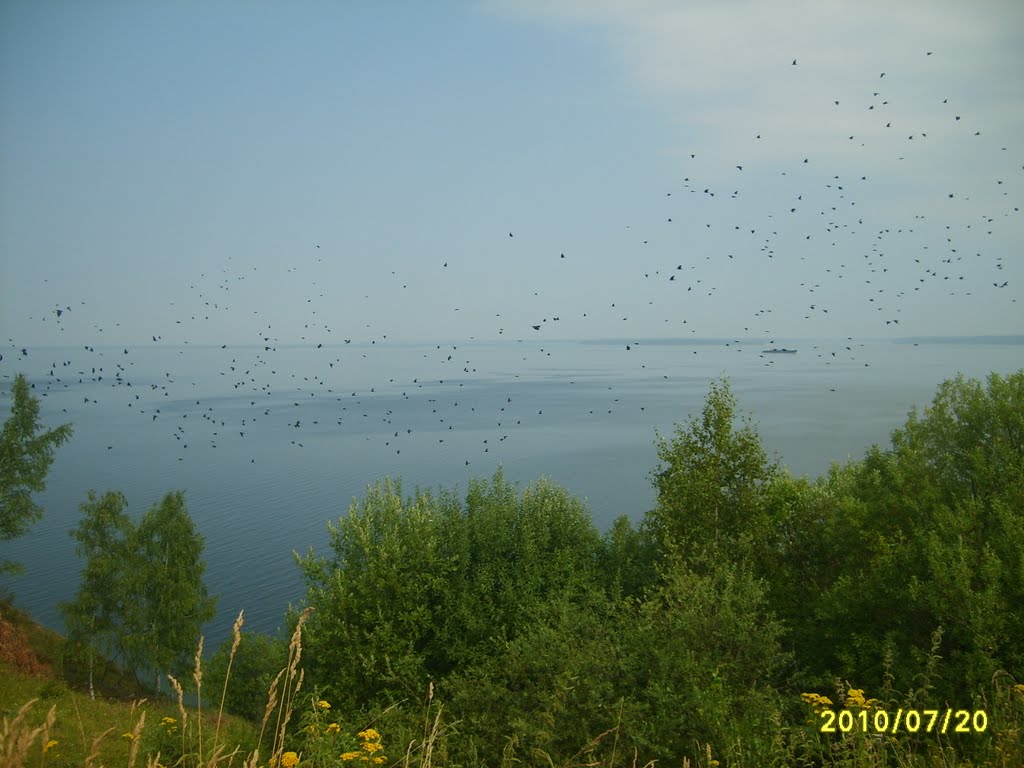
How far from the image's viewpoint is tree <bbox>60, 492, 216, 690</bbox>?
4191 centimetres

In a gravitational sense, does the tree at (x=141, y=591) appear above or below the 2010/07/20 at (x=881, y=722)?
below

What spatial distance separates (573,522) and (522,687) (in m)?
11.5

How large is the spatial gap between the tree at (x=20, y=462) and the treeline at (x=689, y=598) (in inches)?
1242

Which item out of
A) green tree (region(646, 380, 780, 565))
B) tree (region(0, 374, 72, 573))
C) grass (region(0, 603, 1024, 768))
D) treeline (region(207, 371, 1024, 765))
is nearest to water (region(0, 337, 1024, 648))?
green tree (region(646, 380, 780, 565))

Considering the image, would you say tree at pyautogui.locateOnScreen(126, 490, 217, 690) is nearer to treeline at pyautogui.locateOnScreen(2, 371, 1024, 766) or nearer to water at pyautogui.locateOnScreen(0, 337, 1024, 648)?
water at pyautogui.locateOnScreen(0, 337, 1024, 648)

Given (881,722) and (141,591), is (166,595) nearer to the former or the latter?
(141,591)

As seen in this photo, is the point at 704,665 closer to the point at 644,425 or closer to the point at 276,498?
the point at 276,498

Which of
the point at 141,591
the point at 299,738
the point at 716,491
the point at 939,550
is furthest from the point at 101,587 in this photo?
the point at 939,550

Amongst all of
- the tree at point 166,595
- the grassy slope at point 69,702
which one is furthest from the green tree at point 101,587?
the grassy slope at point 69,702

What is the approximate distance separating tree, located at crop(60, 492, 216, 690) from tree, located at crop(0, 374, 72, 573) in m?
4.69

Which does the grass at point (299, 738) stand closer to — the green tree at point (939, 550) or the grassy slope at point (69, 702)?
the grassy slope at point (69, 702)

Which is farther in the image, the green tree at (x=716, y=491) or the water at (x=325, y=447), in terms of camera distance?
the water at (x=325, y=447)

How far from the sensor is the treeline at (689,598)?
47.0ft

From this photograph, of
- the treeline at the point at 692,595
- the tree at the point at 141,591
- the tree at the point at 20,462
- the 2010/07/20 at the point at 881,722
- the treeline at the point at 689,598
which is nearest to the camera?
the 2010/07/20 at the point at 881,722
